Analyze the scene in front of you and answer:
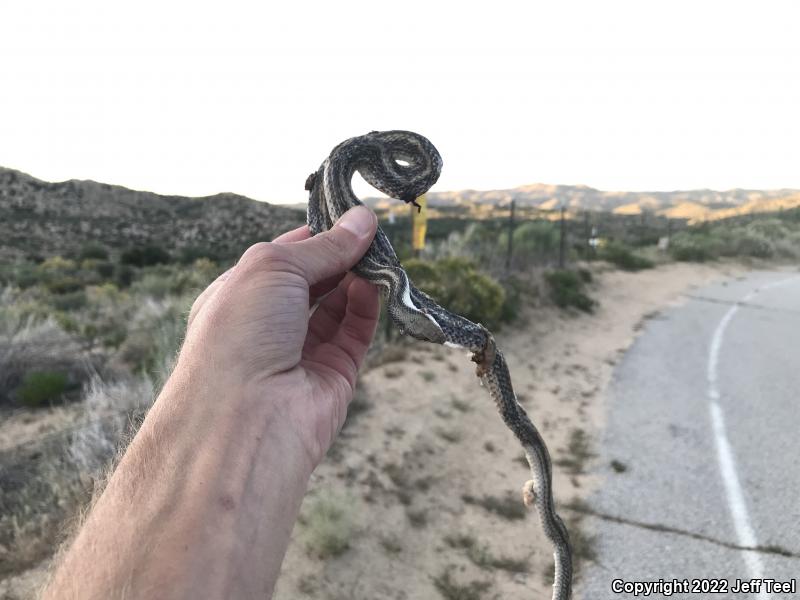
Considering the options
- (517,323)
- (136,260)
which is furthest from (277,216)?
(517,323)

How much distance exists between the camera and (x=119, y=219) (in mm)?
26625

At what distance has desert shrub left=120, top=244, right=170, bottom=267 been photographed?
2355cm

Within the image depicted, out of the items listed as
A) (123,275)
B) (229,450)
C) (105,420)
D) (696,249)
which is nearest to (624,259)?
(696,249)

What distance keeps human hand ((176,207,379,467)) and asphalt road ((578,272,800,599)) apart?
2.95m

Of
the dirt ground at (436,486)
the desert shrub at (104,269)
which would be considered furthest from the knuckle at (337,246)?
the desert shrub at (104,269)

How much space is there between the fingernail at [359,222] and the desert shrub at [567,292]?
1197cm

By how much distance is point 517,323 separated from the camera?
469 inches

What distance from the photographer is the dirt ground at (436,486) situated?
173 inches

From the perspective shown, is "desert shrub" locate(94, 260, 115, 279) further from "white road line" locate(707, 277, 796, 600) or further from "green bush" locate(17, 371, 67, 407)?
"white road line" locate(707, 277, 796, 600)

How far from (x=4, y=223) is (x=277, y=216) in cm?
992

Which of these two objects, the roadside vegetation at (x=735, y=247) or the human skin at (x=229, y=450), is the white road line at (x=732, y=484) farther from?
the roadside vegetation at (x=735, y=247)

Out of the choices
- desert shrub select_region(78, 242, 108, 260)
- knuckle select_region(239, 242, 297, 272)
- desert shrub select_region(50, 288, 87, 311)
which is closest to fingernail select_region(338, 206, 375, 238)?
knuckle select_region(239, 242, 297, 272)

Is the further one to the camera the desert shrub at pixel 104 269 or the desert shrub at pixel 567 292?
the desert shrub at pixel 104 269

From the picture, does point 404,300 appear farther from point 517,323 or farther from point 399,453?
point 517,323
